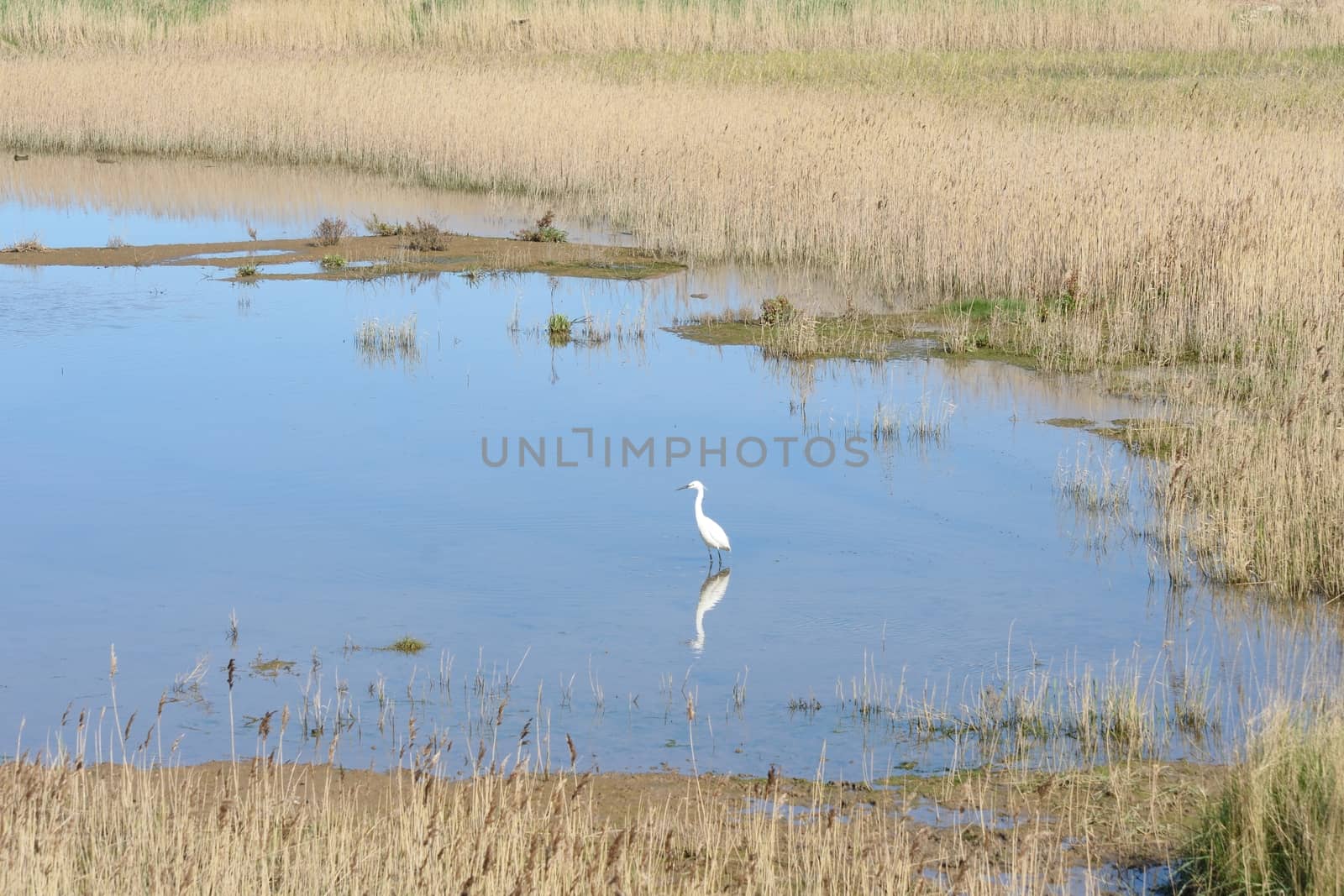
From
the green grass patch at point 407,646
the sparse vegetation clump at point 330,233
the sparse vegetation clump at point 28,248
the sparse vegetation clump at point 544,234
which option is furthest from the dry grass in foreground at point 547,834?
the sparse vegetation clump at point 28,248

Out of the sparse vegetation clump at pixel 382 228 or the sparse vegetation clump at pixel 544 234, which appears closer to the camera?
the sparse vegetation clump at pixel 544 234

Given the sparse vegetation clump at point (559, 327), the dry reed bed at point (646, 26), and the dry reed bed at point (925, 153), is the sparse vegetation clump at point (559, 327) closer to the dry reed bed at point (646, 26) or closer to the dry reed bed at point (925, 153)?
A: the dry reed bed at point (925, 153)

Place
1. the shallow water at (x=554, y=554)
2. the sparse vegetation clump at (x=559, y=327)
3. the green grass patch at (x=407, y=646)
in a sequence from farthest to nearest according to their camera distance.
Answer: the sparse vegetation clump at (x=559, y=327) < the green grass patch at (x=407, y=646) < the shallow water at (x=554, y=554)

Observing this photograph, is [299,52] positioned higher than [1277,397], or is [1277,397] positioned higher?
[299,52]

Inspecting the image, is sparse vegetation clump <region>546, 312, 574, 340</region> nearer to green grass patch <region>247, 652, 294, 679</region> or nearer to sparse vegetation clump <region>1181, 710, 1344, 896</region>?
green grass patch <region>247, 652, 294, 679</region>

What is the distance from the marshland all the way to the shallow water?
0.04m

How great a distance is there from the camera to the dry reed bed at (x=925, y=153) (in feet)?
35.5

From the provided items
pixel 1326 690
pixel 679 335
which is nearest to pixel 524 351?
pixel 679 335

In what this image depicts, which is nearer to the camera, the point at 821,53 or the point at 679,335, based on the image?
the point at 679,335

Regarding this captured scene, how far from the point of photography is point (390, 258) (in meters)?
17.7

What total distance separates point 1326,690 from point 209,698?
4.55 meters

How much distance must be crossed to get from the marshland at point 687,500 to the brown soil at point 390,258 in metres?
0.10

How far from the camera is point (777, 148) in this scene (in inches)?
718

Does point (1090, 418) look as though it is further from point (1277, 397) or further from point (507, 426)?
point (507, 426)
